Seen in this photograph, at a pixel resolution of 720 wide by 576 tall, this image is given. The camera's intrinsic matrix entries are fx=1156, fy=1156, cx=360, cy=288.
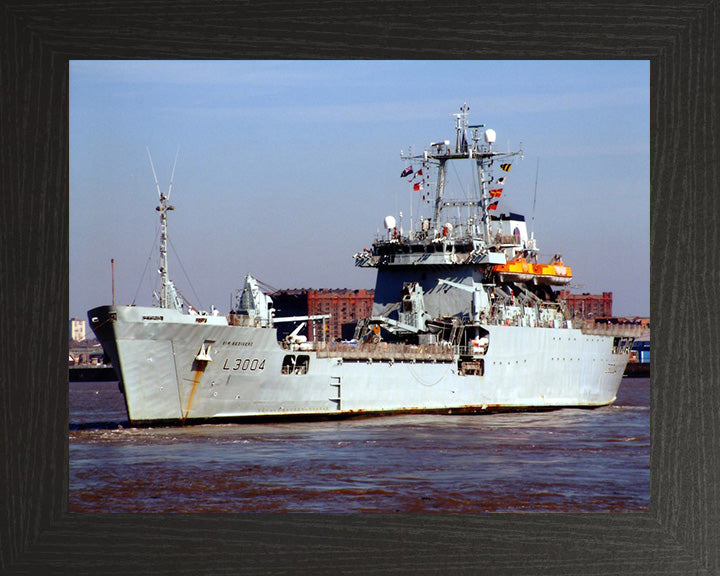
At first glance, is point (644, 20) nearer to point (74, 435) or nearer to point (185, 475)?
point (185, 475)

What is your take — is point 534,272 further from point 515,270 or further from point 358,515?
point 358,515

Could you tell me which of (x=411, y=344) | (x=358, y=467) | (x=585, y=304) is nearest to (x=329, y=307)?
(x=411, y=344)

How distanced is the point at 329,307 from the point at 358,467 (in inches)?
480

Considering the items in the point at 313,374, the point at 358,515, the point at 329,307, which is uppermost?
the point at 329,307

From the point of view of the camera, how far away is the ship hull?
1930 cm

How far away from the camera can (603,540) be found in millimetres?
8320

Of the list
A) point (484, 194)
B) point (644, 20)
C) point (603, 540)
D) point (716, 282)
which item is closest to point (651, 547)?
point (603, 540)

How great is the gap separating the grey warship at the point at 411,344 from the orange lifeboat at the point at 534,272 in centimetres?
4

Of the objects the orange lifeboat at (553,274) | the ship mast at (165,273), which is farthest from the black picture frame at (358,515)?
the orange lifeboat at (553,274)

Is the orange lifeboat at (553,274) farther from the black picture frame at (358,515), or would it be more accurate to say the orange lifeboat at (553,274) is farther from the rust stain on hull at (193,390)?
the black picture frame at (358,515)

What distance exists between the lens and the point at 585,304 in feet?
90.9

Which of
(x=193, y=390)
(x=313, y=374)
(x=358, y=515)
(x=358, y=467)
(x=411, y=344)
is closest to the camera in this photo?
(x=358, y=515)

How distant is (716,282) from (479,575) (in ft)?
8.95

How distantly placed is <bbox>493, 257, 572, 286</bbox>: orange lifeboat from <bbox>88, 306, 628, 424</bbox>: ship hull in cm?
154
